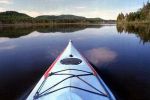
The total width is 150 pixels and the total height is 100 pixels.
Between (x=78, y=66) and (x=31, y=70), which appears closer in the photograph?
(x=78, y=66)

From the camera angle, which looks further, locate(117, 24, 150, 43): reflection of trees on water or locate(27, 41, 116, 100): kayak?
locate(117, 24, 150, 43): reflection of trees on water

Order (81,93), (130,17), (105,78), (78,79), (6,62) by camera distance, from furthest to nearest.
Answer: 1. (130,17)
2. (6,62)
3. (105,78)
4. (78,79)
5. (81,93)

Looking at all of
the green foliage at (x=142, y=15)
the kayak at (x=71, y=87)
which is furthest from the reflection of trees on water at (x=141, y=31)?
the green foliage at (x=142, y=15)

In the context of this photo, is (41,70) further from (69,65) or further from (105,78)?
(69,65)

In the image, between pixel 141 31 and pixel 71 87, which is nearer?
pixel 71 87

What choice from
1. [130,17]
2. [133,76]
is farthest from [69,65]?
[130,17]

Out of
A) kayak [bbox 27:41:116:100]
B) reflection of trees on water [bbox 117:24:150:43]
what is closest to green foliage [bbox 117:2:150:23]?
reflection of trees on water [bbox 117:24:150:43]

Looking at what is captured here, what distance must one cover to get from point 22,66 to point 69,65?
8015 mm

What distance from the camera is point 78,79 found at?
30.5 feet

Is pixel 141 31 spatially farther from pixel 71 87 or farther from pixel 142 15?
pixel 142 15

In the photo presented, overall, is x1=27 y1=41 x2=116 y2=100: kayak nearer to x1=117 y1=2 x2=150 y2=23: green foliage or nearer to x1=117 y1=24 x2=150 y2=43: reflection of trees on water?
x1=117 y1=24 x2=150 y2=43: reflection of trees on water

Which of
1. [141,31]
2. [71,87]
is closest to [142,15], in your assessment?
[141,31]

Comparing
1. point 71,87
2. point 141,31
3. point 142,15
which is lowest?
point 141,31

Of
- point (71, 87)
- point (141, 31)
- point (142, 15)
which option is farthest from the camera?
point (142, 15)
